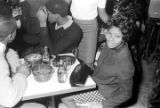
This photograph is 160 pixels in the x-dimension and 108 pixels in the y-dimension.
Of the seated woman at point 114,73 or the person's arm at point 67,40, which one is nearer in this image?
the seated woman at point 114,73

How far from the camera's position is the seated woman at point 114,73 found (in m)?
1.98

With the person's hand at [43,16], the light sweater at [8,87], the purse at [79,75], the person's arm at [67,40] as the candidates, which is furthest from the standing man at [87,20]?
the light sweater at [8,87]

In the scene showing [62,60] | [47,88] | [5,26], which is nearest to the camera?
[5,26]

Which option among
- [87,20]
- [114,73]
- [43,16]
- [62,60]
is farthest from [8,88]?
[87,20]

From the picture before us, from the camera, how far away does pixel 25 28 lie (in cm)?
333

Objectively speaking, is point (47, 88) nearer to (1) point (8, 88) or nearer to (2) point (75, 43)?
(1) point (8, 88)

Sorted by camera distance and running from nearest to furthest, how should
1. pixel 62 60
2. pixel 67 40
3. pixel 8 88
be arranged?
pixel 8 88
pixel 62 60
pixel 67 40

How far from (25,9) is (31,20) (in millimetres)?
272

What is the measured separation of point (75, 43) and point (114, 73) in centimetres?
81

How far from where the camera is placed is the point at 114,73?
205cm

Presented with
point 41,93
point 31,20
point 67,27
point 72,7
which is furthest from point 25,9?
point 41,93

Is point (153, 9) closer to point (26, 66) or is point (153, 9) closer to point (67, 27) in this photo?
point (67, 27)

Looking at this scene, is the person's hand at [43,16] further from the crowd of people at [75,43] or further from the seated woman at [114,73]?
the seated woman at [114,73]

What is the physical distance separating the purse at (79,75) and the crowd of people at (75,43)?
0.22 metres
